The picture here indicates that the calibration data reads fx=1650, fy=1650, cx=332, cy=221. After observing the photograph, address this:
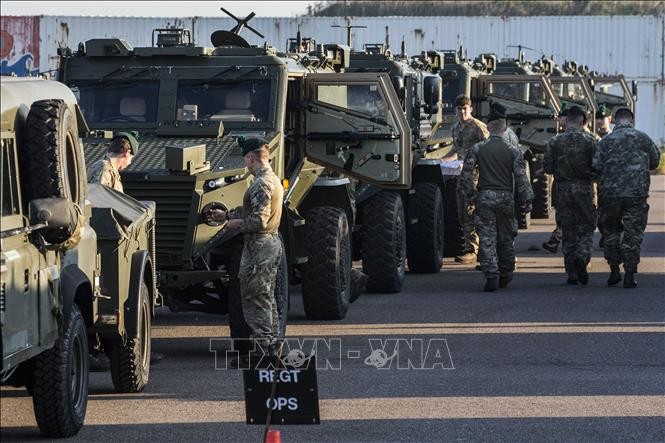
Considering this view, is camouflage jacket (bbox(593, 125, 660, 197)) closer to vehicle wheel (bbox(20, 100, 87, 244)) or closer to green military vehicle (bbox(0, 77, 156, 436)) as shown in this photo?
green military vehicle (bbox(0, 77, 156, 436))

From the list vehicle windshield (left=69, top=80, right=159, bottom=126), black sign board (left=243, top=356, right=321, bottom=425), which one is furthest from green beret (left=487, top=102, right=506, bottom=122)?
black sign board (left=243, top=356, right=321, bottom=425)

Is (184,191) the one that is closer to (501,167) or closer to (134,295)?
(134,295)

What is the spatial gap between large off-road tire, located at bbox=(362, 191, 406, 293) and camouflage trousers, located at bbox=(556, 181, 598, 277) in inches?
80.4

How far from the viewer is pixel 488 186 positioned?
16891mm

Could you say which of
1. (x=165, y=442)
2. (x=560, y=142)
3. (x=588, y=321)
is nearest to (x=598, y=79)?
(x=560, y=142)

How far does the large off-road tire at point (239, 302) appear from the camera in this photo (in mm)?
11992

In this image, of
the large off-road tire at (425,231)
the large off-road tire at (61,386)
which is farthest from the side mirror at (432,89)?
the large off-road tire at (61,386)

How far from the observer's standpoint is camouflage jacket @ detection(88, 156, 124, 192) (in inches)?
459

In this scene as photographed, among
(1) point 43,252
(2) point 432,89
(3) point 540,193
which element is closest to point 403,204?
(2) point 432,89

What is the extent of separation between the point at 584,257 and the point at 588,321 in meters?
3.11

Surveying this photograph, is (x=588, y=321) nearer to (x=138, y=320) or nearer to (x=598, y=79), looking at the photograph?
(x=138, y=320)

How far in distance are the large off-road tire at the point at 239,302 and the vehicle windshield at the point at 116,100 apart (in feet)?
7.42

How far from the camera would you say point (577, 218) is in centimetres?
1759

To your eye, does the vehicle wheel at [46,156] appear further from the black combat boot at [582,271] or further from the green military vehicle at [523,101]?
the green military vehicle at [523,101]
